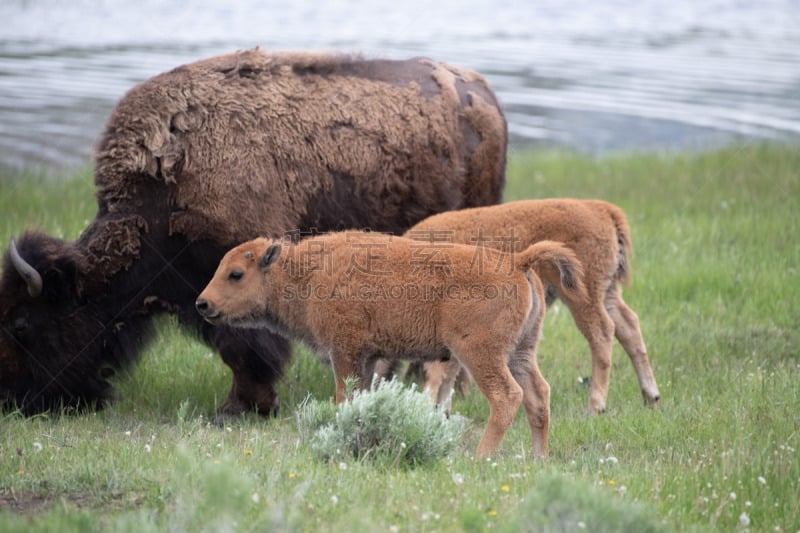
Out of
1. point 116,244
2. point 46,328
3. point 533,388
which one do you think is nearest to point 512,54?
point 116,244

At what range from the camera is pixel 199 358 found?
9398 mm

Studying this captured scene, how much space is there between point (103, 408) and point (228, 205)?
1872 mm

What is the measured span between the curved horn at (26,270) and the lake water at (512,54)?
8.04 meters

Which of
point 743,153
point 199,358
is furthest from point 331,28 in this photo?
point 199,358

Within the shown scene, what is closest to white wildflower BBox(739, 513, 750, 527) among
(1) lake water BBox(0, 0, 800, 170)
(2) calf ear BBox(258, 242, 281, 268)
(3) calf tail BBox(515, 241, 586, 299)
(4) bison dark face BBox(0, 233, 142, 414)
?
(3) calf tail BBox(515, 241, 586, 299)

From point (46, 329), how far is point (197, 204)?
1449 mm

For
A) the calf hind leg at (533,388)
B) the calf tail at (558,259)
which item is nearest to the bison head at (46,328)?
the calf hind leg at (533,388)

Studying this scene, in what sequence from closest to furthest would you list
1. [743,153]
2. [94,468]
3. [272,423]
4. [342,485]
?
[342,485] < [94,468] < [272,423] < [743,153]

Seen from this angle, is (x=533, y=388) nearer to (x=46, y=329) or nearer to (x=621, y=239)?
(x=621, y=239)

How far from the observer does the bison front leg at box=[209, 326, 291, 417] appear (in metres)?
8.07

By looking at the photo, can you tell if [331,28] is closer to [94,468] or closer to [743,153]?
[743,153]

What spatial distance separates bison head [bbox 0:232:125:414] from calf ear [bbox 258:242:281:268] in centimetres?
168

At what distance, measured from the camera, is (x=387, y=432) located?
6.00 m

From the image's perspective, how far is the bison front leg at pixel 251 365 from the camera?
318 inches
